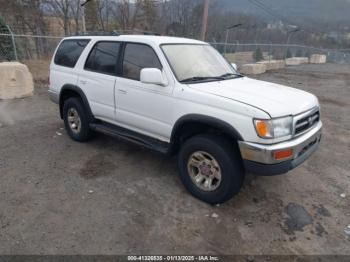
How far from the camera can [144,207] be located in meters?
3.42

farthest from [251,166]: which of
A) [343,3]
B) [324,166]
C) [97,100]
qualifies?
[343,3]

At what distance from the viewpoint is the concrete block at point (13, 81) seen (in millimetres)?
7984

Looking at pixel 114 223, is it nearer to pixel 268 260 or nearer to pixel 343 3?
pixel 268 260

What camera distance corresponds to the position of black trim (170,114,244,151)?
305 centimetres

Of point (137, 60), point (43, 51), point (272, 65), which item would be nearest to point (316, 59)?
point (272, 65)

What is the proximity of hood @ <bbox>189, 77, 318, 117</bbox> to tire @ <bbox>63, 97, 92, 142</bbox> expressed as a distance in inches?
90.2

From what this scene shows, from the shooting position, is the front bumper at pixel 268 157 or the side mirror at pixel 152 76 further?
the side mirror at pixel 152 76

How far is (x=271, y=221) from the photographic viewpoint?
327cm

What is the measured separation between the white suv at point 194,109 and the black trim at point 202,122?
0.01m

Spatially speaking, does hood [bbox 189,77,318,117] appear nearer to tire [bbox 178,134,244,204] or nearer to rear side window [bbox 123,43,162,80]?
tire [bbox 178,134,244,204]

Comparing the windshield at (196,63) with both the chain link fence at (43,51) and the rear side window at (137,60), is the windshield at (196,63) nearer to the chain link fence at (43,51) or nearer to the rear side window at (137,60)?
the rear side window at (137,60)

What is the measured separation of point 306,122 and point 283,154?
2.19 ft

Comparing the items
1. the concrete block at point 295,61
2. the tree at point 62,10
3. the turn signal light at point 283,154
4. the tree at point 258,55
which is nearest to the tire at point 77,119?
the turn signal light at point 283,154

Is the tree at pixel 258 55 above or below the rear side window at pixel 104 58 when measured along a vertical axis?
below
